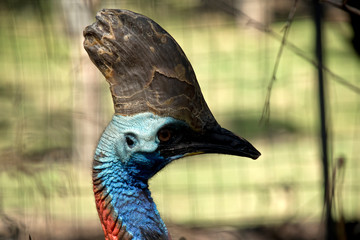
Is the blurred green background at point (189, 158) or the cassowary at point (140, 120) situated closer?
the cassowary at point (140, 120)

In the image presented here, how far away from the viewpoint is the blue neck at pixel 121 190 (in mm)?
1806

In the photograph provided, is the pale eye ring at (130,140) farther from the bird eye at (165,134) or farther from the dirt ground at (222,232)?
the dirt ground at (222,232)

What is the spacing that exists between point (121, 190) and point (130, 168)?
0.23 feet

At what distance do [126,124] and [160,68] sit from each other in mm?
185

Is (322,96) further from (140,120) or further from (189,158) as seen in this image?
(140,120)

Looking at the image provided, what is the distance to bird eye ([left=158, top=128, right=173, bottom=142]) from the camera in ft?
5.83

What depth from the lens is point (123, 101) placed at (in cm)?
177

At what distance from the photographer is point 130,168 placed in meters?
1.83

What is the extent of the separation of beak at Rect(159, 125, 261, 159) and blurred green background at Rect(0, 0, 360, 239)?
5.72ft

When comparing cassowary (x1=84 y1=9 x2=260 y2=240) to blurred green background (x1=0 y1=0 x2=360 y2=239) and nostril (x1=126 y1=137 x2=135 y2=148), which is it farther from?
blurred green background (x1=0 y1=0 x2=360 y2=239)

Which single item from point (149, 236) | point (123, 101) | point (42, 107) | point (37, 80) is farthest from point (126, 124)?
point (37, 80)

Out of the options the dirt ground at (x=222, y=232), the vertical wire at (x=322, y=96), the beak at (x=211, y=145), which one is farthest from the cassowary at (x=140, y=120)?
the dirt ground at (x=222, y=232)

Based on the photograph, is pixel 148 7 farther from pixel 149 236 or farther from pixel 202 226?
pixel 149 236

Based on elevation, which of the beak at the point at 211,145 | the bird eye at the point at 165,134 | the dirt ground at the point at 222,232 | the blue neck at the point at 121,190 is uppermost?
the bird eye at the point at 165,134
